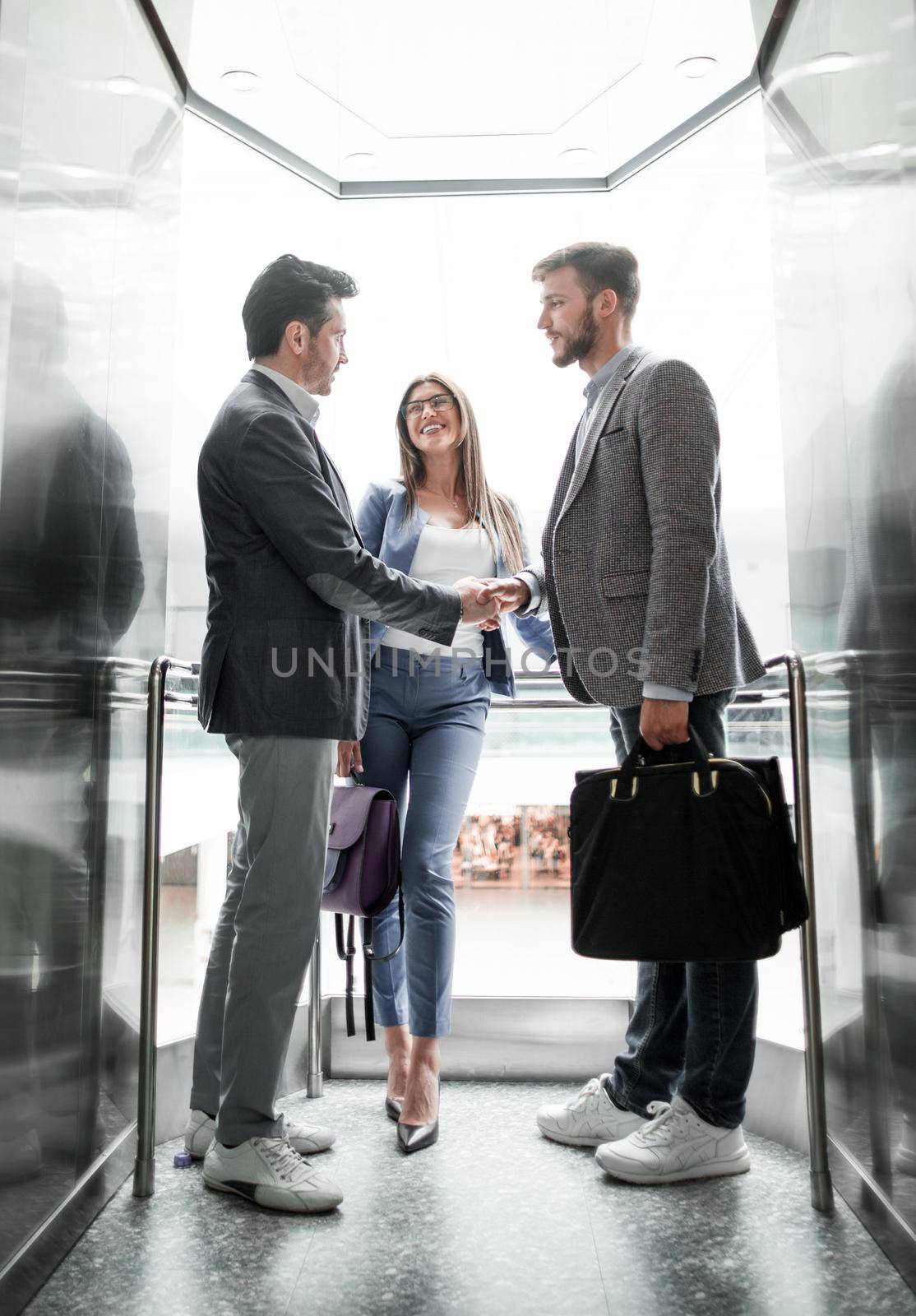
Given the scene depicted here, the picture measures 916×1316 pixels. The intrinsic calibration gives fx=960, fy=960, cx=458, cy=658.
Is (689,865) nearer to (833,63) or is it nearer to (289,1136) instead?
(289,1136)

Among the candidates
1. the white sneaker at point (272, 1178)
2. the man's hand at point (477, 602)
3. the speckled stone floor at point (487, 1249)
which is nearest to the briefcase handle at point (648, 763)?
the man's hand at point (477, 602)

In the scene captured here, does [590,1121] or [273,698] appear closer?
[273,698]

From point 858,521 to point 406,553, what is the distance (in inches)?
40.0

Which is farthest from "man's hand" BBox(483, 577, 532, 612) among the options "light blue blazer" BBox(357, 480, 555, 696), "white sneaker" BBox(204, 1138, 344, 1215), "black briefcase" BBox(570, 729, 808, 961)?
"white sneaker" BBox(204, 1138, 344, 1215)

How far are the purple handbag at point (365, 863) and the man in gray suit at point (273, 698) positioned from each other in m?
0.20

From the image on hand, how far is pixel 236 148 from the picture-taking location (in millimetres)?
2453

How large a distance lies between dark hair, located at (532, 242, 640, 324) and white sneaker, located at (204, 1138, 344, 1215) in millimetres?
1648

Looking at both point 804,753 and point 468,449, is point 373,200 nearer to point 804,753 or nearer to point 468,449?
point 468,449

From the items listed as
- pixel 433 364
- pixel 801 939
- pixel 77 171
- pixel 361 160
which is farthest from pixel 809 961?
pixel 361 160

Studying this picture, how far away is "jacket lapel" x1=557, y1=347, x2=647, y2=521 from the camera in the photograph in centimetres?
176

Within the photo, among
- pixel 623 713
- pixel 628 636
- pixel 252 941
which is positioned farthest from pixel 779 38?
pixel 252 941

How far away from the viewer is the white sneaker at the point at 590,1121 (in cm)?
181

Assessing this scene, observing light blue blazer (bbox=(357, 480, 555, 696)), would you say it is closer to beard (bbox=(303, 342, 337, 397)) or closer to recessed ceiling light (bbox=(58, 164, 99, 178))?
beard (bbox=(303, 342, 337, 397))

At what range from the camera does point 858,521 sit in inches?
57.7
